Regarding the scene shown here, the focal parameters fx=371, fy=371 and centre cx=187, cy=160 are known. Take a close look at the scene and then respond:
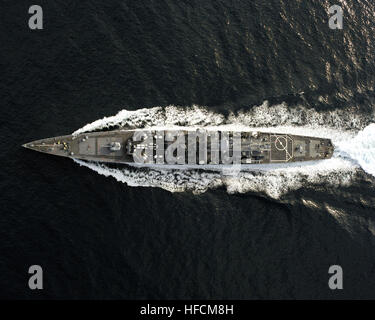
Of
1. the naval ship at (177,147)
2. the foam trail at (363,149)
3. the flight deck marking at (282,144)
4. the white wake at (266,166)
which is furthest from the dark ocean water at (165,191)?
the flight deck marking at (282,144)

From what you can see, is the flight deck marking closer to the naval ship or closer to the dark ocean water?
the naval ship

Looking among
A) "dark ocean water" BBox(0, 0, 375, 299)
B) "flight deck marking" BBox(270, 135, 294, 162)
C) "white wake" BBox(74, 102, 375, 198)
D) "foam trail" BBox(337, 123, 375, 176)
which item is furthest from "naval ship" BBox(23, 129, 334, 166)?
Answer: "foam trail" BBox(337, 123, 375, 176)

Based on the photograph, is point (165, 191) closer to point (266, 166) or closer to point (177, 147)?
point (177, 147)

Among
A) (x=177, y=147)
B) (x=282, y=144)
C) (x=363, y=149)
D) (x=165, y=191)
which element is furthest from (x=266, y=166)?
(x=165, y=191)

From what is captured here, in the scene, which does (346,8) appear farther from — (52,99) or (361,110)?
(52,99)

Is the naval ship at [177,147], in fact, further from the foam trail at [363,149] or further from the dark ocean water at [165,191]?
the foam trail at [363,149]

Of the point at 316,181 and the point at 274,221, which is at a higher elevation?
the point at 316,181

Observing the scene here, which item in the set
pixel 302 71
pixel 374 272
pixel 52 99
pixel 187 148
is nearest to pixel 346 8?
pixel 302 71
